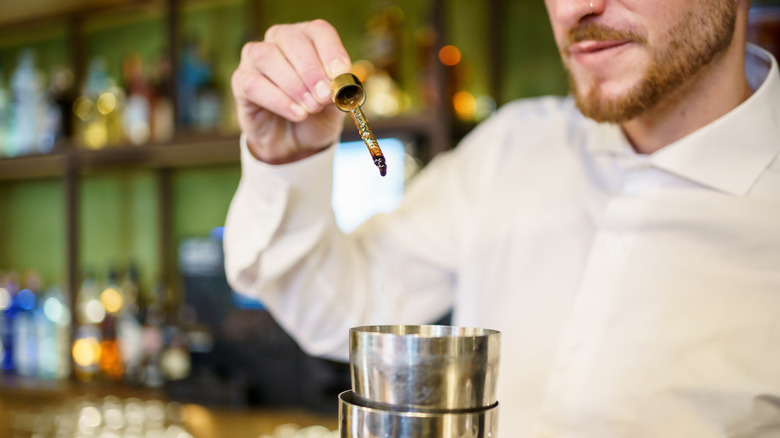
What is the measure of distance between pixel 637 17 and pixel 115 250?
222 centimetres

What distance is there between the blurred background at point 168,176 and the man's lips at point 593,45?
2.34 feet

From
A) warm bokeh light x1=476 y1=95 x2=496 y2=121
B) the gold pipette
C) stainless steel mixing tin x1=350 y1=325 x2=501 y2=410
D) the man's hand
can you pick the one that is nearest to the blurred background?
warm bokeh light x1=476 y1=95 x2=496 y2=121

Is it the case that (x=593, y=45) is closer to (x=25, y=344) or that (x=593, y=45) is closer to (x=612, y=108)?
(x=612, y=108)

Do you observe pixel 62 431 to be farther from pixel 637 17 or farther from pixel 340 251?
pixel 637 17

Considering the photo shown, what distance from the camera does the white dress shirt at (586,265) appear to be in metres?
0.86

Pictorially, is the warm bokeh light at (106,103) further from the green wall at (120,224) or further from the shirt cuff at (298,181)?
the shirt cuff at (298,181)

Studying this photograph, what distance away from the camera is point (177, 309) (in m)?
2.32

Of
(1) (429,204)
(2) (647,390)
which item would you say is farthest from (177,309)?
(2) (647,390)

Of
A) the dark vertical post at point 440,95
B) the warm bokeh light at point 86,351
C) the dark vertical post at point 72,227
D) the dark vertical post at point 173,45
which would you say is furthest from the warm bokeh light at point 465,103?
the warm bokeh light at point 86,351

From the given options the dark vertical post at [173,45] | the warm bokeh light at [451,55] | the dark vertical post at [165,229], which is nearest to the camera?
the warm bokeh light at [451,55]

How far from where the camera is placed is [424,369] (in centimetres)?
44

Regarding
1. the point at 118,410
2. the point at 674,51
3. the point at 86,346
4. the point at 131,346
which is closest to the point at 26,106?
the point at 86,346

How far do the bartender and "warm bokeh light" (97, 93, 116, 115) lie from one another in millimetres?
1527

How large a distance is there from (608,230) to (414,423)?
23.9 inches
